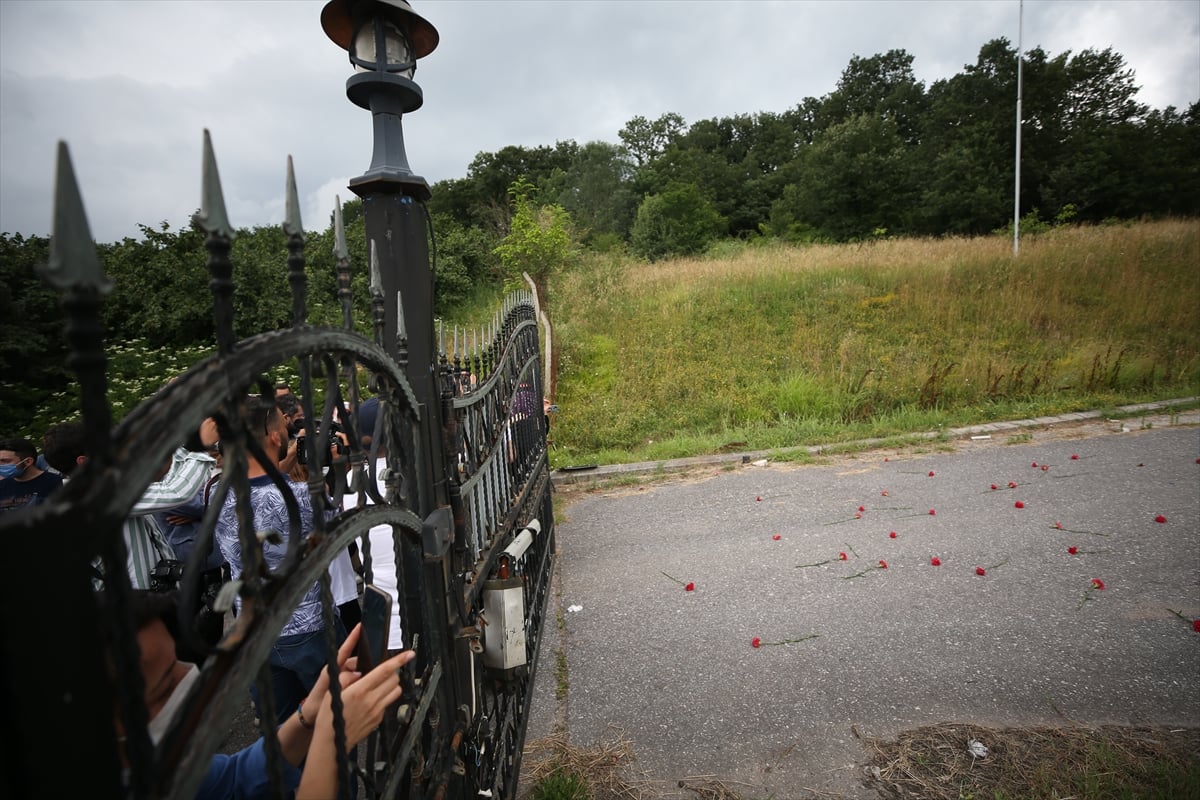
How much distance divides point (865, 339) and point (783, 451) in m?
4.68

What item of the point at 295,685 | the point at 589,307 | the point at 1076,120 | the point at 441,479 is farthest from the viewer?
the point at 1076,120

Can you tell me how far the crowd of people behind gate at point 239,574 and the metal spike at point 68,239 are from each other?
0.65 ft

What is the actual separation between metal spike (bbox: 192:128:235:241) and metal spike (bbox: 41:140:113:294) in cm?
19

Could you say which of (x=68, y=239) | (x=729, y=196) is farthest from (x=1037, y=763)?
(x=729, y=196)

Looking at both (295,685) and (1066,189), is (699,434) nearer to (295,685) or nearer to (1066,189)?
(295,685)

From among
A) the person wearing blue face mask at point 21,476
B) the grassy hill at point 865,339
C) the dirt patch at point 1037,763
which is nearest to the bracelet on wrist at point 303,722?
the dirt patch at point 1037,763

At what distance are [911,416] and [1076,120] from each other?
3395 centimetres

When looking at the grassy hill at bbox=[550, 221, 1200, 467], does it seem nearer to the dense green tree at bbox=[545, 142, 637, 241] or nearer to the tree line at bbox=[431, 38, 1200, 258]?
the tree line at bbox=[431, 38, 1200, 258]

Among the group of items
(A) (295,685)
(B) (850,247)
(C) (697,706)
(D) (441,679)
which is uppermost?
(B) (850,247)

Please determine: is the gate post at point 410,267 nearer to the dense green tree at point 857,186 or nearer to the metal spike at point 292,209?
the metal spike at point 292,209

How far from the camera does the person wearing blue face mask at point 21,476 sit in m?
3.58

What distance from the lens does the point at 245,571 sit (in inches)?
31.3

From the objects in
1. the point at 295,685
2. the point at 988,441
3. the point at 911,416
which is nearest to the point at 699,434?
the point at 911,416

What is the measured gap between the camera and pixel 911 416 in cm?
806
